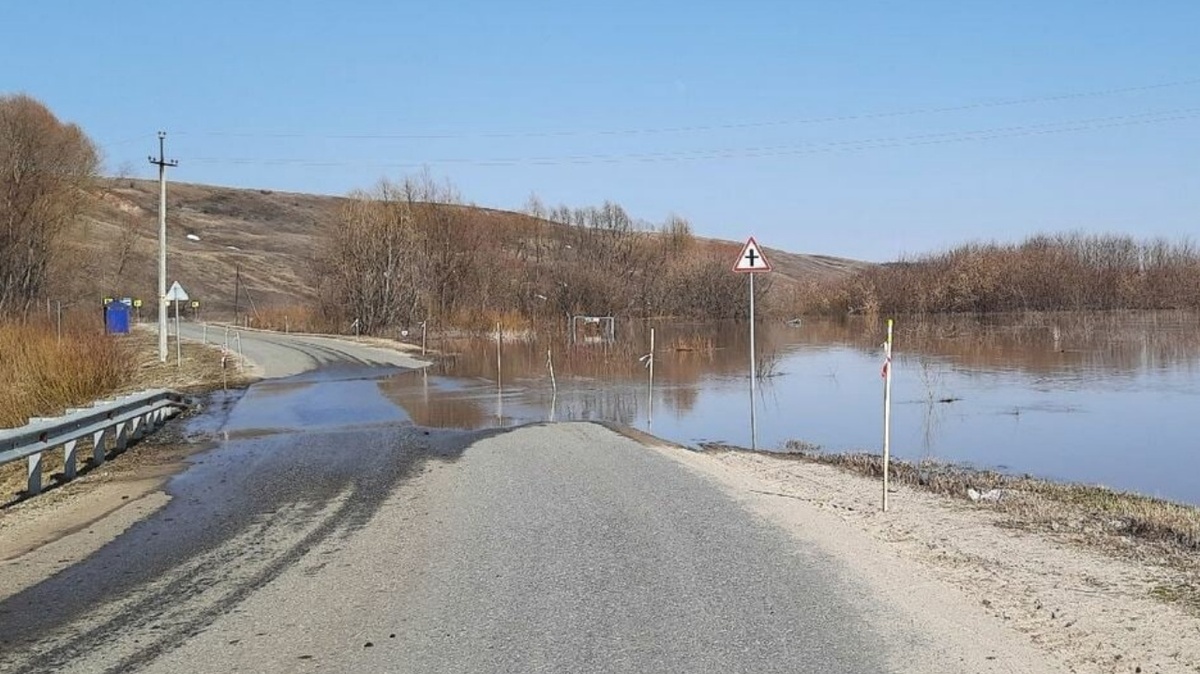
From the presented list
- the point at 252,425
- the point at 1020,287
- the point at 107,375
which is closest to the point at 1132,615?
the point at 252,425

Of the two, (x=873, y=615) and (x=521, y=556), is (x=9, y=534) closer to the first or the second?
(x=521, y=556)

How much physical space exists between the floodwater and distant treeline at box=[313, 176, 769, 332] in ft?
56.4

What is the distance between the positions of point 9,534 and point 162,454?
5483 millimetres

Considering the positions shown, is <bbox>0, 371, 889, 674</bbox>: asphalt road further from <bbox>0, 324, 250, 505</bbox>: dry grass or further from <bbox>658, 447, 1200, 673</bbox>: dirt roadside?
<bbox>0, 324, 250, 505</bbox>: dry grass

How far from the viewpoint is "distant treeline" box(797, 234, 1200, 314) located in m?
83.8

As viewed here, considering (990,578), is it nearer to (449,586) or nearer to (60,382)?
(449,586)

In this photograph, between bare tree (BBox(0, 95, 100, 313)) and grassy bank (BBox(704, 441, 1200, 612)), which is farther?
bare tree (BBox(0, 95, 100, 313))

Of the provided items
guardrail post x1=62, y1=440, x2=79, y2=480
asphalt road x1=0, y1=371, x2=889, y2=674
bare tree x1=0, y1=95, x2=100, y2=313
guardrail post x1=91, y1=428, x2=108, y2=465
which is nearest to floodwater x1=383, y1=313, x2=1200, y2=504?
guardrail post x1=91, y1=428, x2=108, y2=465

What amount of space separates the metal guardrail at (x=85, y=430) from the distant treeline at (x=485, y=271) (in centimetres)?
4546

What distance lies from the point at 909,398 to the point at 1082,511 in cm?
1560

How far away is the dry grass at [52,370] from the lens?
58.6 feet

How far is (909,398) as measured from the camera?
25.9 m

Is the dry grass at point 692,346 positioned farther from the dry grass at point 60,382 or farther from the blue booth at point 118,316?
the blue booth at point 118,316

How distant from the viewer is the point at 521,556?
795 cm
